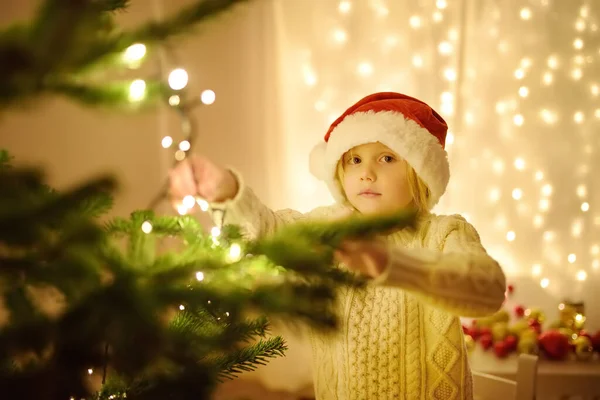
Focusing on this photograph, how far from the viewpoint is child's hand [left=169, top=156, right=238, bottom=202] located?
2.53ft

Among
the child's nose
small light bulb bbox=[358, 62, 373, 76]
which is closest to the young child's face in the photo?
the child's nose

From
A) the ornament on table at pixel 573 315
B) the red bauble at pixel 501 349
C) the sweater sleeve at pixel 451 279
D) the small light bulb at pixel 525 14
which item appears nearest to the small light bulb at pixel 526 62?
the small light bulb at pixel 525 14

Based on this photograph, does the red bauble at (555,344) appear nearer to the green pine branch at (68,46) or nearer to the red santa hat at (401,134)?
the red santa hat at (401,134)

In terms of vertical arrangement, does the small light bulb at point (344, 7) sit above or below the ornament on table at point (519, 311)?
above

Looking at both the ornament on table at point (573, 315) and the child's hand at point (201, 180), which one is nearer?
the child's hand at point (201, 180)

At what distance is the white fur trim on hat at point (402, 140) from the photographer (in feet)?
3.15

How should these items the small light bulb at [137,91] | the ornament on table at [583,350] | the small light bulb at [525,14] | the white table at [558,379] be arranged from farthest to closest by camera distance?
the small light bulb at [525,14], the ornament on table at [583,350], the white table at [558,379], the small light bulb at [137,91]

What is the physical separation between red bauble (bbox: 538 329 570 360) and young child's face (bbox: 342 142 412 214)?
869 mm

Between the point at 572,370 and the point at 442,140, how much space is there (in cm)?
93

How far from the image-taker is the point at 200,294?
0.38 meters

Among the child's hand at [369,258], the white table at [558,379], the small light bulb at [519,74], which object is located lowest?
the white table at [558,379]

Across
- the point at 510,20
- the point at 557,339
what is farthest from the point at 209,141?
the point at 557,339

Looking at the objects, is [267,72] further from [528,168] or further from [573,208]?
[573,208]

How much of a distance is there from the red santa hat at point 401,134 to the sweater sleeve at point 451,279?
278 mm
